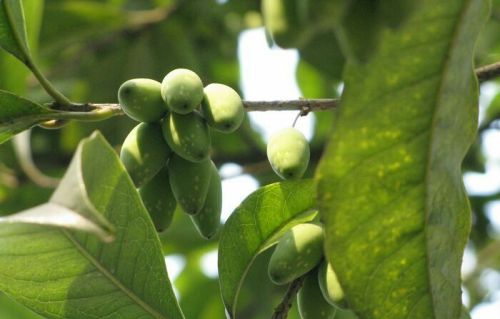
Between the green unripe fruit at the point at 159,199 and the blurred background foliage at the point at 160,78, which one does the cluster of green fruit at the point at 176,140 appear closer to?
the green unripe fruit at the point at 159,199

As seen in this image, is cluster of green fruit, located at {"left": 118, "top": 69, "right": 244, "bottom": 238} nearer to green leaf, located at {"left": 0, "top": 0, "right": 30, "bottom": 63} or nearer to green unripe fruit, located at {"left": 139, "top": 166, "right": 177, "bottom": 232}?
green unripe fruit, located at {"left": 139, "top": 166, "right": 177, "bottom": 232}

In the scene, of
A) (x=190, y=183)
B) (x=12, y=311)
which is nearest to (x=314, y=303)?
(x=190, y=183)

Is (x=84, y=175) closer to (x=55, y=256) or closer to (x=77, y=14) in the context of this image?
(x=55, y=256)

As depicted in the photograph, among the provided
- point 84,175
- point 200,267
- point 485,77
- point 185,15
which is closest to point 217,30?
point 185,15

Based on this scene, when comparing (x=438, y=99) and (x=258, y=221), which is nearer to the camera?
(x=438, y=99)

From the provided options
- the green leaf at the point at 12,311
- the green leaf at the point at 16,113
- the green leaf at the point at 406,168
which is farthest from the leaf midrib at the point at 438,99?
the green leaf at the point at 12,311

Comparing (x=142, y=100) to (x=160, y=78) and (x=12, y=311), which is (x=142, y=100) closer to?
(x=12, y=311)
